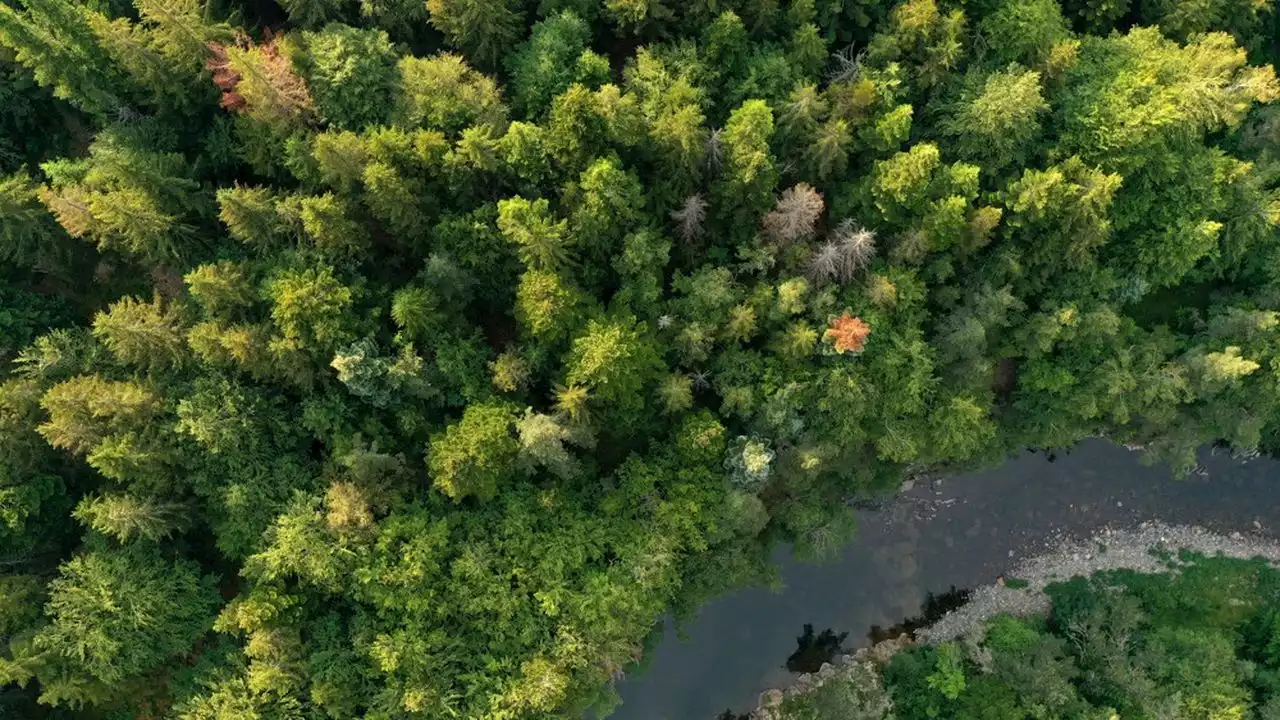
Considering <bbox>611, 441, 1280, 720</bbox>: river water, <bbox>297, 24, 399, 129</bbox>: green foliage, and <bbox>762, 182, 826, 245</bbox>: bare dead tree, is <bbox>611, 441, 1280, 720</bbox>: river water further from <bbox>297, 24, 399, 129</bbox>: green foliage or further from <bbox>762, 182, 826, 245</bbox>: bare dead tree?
<bbox>297, 24, 399, 129</bbox>: green foliage

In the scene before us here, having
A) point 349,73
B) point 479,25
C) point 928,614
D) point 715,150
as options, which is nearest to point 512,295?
point 715,150

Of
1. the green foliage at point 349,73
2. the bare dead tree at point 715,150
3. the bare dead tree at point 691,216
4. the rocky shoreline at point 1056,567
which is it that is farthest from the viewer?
the rocky shoreline at point 1056,567

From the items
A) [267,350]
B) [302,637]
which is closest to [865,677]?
[302,637]

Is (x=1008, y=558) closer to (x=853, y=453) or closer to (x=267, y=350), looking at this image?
(x=853, y=453)

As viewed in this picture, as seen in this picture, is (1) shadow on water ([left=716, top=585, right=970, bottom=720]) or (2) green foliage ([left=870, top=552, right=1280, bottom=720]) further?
(1) shadow on water ([left=716, top=585, right=970, bottom=720])

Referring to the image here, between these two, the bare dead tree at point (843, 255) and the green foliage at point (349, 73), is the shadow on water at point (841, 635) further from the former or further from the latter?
the green foliage at point (349, 73)

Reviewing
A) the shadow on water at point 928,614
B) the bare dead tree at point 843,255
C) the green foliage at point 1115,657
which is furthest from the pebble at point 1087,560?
the bare dead tree at point 843,255

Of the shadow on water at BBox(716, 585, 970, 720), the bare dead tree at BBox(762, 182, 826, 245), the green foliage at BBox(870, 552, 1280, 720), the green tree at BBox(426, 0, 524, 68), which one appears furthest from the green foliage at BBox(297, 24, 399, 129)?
the green foliage at BBox(870, 552, 1280, 720)
